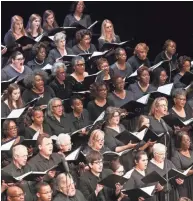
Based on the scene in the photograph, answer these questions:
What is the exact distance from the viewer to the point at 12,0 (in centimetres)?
1134

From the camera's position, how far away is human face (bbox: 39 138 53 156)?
887 cm

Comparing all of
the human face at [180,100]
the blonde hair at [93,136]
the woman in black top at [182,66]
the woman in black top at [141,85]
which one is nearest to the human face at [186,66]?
the woman in black top at [182,66]

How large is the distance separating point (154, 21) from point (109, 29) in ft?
3.77

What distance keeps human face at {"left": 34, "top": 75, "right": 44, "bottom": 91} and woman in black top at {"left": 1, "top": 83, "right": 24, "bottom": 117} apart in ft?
1.09

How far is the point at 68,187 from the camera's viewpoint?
848 cm

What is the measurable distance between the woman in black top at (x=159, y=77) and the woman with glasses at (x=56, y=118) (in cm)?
144

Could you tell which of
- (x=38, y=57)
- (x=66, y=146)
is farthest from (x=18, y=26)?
(x=66, y=146)

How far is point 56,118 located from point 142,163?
1125 millimetres

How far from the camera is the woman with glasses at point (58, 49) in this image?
10.7 metres

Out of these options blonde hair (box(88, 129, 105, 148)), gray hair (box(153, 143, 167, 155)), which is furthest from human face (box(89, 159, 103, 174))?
gray hair (box(153, 143, 167, 155))

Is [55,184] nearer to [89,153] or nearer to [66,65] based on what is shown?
[89,153]

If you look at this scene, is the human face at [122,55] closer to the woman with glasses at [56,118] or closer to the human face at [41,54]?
the human face at [41,54]

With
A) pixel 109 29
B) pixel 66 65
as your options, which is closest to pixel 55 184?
pixel 66 65

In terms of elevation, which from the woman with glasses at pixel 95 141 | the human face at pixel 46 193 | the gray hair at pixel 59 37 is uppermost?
the gray hair at pixel 59 37
